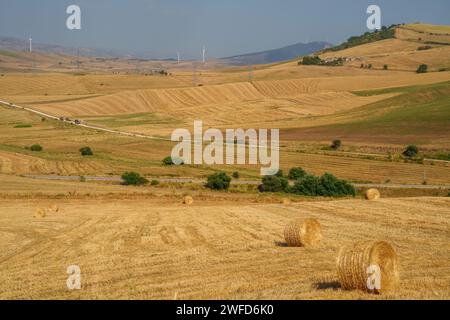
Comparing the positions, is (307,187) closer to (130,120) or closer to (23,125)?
(23,125)

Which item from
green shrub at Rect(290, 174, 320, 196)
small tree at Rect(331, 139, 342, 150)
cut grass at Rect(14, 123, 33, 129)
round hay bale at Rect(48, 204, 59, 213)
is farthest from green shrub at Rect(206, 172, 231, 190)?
cut grass at Rect(14, 123, 33, 129)

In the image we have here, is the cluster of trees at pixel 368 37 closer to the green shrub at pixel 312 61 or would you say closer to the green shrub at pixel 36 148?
the green shrub at pixel 312 61

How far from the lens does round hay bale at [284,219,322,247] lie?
59.3ft

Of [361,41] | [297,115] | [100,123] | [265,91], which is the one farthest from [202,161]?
[361,41]

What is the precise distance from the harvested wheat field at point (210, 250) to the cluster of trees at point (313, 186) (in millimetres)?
9361

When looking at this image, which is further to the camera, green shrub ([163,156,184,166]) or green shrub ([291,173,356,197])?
green shrub ([163,156,184,166])

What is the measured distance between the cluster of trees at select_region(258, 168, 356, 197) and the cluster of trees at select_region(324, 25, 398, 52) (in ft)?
457

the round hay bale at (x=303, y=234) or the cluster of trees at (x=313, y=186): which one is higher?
the round hay bale at (x=303, y=234)

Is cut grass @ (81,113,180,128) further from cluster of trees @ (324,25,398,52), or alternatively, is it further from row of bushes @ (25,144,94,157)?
cluster of trees @ (324,25,398,52)

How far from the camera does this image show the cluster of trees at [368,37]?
176125 mm

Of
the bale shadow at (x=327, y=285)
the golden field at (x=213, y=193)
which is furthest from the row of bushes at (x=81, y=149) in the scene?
the bale shadow at (x=327, y=285)

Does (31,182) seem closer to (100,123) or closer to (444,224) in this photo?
(444,224)
